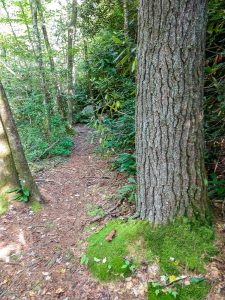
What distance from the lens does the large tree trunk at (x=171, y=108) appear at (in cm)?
215

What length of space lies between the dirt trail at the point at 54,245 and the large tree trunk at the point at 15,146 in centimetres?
38

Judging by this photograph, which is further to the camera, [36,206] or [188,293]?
[36,206]

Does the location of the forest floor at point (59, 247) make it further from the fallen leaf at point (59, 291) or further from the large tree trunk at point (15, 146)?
the large tree trunk at point (15, 146)

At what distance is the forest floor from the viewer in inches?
97.0

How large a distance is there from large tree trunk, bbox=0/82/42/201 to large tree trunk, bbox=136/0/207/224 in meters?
2.53

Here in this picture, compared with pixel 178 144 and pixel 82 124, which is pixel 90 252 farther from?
pixel 82 124

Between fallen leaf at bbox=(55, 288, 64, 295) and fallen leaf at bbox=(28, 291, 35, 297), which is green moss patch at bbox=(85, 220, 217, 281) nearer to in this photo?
fallen leaf at bbox=(55, 288, 64, 295)

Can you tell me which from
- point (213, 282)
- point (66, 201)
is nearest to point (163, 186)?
point (213, 282)

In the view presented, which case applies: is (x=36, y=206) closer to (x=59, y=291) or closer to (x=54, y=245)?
(x=54, y=245)

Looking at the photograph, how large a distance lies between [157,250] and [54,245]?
1594 millimetres

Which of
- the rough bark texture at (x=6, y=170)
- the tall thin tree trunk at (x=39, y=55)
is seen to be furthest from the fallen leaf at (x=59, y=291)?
the tall thin tree trunk at (x=39, y=55)

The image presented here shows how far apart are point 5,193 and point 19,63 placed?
6189 millimetres

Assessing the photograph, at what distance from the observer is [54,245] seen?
3.31 m

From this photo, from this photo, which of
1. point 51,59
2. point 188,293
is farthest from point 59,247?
point 51,59
